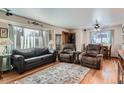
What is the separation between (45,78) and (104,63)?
9.29 feet

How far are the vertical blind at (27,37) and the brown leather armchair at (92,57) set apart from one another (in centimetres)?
229

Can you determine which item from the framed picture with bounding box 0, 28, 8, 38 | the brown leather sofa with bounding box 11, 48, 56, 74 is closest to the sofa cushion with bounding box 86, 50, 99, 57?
the brown leather sofa with bounding box 11, 48, 56, 74

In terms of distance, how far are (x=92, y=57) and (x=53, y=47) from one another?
2.44 metres

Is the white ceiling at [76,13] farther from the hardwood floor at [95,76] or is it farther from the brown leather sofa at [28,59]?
the hardwood floor at [95,76]

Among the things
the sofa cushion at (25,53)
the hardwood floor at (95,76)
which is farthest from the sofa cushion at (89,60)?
the sofa cushion at (25,53)

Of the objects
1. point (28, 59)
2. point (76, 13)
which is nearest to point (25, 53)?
point (28, 59)

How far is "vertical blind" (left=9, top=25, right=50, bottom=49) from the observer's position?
3.73 m

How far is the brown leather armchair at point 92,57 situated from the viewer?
3.70m

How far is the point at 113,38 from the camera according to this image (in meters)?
3.00

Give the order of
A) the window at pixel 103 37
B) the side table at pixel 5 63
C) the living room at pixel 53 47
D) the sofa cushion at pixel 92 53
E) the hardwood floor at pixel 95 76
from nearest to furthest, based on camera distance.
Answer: the hardwood floor at pixel 95 76, the living room at pixel 53 47, the side table at pixel 5 63, the window at pixel 103 37, the sofa cushion at pixel 92 53

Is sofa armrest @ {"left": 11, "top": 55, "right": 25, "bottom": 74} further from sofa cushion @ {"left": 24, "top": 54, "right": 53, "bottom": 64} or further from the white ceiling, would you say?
the white ceiling

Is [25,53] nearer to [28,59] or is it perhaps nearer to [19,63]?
[28,59]
